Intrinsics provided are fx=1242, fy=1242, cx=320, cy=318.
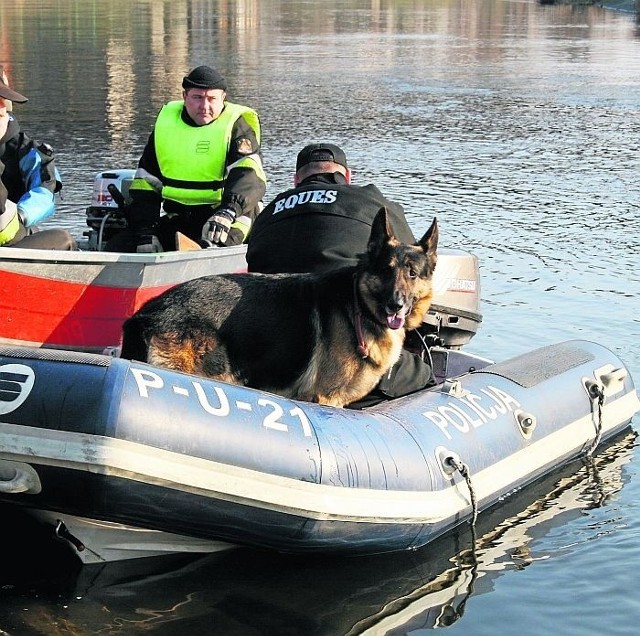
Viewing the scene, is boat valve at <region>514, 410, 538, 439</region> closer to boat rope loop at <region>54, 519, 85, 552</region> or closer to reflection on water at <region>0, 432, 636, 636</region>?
reflection on water at <region>0, 432, 636, 636</region>

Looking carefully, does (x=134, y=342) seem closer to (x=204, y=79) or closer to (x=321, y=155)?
(x=321, y=155)

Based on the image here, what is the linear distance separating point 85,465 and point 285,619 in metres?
1.17

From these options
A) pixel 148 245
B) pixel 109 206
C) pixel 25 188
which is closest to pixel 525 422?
pixel 148 245

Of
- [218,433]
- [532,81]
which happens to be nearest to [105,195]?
[218,433]

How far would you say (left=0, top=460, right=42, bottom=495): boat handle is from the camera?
15.9 feet

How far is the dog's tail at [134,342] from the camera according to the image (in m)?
5.73

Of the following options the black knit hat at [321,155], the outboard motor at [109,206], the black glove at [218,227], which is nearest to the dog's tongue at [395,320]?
the black knit hat at [321,155]

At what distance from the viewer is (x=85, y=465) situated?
4.80 m

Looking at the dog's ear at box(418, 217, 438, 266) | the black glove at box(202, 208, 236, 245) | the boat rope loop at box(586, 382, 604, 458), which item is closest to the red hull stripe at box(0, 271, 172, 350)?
the black glove at box(202, 208, 236, 245)

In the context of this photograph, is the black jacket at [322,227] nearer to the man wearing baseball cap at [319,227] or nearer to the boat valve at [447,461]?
the man wearing baseball cap at [319,227]

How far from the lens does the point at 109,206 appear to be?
9.23m

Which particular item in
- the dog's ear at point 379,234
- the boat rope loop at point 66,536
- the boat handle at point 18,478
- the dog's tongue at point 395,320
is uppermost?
the dog's ear at point 379,234

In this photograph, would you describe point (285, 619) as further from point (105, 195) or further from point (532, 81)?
point (532, 81)

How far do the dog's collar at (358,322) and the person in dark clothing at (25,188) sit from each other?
2.81 metres
